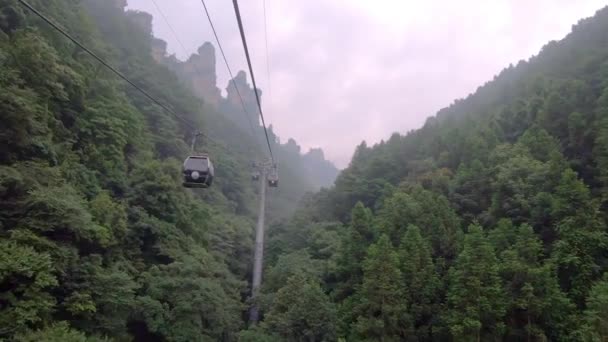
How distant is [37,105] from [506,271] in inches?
638

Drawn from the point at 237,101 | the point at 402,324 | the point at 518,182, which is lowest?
the point at 402,324

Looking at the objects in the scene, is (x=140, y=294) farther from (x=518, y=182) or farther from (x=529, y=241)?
(x=518, y=182)

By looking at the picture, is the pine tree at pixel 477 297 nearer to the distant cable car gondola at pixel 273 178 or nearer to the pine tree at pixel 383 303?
the pine tree at pixel 383 303

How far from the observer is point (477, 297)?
1362 cm

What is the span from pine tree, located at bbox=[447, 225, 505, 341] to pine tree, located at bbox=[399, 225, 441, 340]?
95cm

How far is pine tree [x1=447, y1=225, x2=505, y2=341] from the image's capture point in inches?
525

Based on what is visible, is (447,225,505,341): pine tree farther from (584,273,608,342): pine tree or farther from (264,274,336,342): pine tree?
(264,274,336,342): pine tree

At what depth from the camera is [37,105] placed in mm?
13211

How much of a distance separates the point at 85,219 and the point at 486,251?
12.7 metres

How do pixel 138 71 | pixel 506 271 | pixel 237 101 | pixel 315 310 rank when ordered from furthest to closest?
pixel 237 101
pixel 138 71
pixel 315 310
pixel 506 271

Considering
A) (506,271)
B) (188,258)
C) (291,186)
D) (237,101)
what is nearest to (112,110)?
(188,258)

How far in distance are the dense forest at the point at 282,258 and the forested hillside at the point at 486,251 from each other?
0.07m

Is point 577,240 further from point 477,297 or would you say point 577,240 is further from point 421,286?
point 421,286

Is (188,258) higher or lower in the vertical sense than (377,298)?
→ higher
